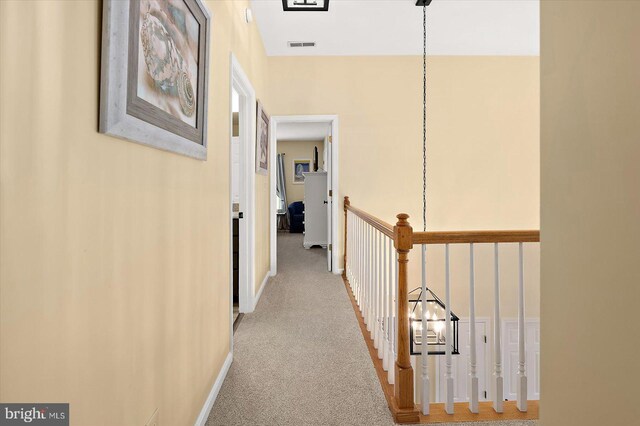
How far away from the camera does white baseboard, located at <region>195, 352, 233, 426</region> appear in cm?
167

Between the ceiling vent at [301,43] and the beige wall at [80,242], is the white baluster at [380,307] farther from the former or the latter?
the ceiling vent at [301,43]

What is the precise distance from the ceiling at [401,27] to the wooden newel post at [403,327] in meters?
2.56

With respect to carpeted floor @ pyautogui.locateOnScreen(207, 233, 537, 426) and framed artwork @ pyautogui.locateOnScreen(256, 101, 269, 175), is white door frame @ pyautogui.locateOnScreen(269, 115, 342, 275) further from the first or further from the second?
carpeted floor @ pyautogui.locateOnScreen(207, 233, 537, 426)

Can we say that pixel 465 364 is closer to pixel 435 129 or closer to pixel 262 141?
pixel 435 129

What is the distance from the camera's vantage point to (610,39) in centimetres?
75

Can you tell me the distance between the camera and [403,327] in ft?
5.94

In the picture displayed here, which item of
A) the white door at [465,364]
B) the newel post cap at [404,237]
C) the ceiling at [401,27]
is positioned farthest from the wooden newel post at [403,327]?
the ceiling at [401,27]

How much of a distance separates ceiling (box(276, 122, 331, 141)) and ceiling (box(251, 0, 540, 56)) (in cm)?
256

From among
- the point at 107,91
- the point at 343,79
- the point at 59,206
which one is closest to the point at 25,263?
the point at 59,206

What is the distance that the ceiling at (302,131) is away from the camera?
7062mm

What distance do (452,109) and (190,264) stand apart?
13.2 feet

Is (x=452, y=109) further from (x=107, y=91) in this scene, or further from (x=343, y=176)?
(x=107, y=91)

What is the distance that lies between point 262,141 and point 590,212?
3.39 meters

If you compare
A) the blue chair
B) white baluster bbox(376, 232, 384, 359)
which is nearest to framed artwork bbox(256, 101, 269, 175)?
white baluster bbox(376, 232, 384, 359)
